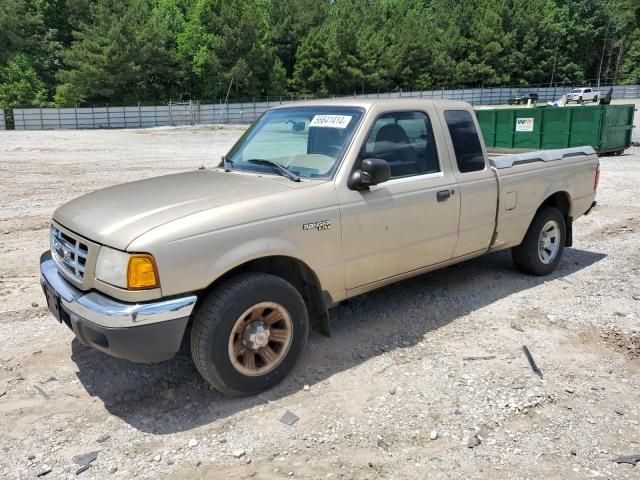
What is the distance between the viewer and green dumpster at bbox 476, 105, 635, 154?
18078mm

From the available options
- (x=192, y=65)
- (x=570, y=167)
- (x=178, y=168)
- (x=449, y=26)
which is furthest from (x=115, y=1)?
(x=570, y=167)

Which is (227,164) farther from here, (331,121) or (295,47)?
(295,47)

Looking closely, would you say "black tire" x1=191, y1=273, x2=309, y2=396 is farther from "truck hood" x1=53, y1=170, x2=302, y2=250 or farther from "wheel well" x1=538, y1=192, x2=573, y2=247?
"wheel well" x1=538, y1=192, x2=573, y2=247

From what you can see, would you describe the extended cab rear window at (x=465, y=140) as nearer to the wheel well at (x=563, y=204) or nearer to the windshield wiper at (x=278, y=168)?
the wheel well at (x=563, y=204)

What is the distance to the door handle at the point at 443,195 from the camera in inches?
180

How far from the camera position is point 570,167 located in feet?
19.9

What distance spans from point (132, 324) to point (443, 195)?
2723mm

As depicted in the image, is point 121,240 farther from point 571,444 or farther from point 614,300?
point 614,300

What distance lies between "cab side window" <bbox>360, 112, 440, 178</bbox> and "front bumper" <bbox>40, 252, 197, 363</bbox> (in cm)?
182

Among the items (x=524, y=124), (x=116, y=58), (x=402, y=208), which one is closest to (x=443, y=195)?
(x=402, y=208)

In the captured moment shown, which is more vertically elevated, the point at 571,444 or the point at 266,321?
the point at 266,321

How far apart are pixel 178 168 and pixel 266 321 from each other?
13.4 meters

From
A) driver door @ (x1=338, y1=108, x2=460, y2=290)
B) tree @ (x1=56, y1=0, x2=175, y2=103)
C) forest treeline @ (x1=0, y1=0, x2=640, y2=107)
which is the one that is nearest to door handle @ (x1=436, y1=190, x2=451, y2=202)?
driver door @ (x1=338, y1=108, x2=460, y2=290)

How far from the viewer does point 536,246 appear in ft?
19.3
